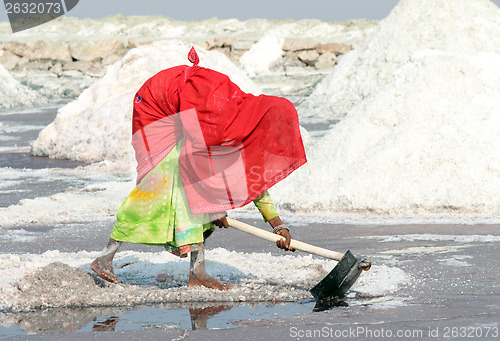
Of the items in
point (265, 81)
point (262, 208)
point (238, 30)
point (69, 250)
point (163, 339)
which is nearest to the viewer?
point (163, 339)

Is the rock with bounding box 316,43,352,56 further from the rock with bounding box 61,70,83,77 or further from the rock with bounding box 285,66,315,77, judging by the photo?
the rock with bounding box 61,70,83,77

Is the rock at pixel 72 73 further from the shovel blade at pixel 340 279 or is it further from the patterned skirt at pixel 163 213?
the shovel blade at pixel 340 279

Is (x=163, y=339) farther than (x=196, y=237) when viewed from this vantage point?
No

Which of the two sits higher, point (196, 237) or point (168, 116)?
point (168, 116)

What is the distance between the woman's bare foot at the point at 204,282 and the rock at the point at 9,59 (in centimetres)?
2908

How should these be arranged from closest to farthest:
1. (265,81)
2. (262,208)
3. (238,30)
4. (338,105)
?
1. (262,208)
2. (338,105)
3. (265,81)
4. (238,30)

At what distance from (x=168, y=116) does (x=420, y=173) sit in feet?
10.4

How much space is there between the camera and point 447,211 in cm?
591

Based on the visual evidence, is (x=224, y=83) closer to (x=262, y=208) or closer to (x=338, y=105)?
(x=262, y=208)

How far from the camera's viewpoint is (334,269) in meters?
3.55

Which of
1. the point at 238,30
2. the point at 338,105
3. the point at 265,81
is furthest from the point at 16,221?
the point at 238,30

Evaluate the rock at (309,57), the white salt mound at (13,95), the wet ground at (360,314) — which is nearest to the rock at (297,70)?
the rock at (309,57)

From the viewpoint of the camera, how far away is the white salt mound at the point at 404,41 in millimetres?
14344

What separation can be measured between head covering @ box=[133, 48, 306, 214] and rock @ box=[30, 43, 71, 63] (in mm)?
28597
